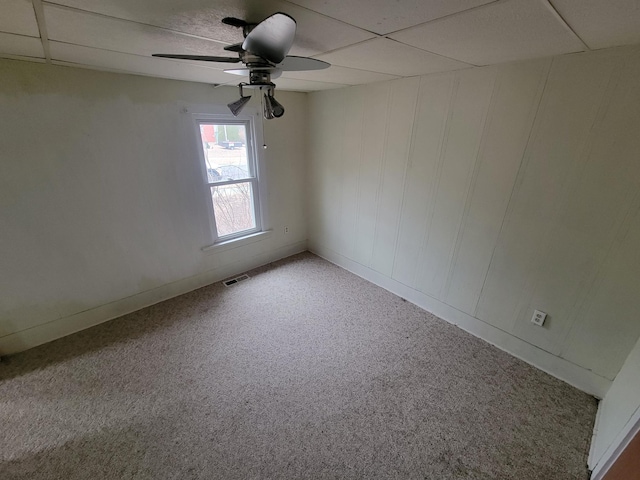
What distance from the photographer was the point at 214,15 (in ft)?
3.29

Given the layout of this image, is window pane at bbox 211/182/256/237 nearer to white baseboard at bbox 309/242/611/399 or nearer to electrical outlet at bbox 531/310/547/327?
white baseboard at bbox 309/242/611/399

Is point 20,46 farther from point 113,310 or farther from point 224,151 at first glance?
point 113,310

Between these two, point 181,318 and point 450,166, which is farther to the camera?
point 181,318

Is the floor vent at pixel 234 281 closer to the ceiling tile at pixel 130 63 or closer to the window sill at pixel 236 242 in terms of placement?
the window sill at pixel 236 242

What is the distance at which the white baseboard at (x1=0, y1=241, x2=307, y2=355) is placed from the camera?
2180 millimetres

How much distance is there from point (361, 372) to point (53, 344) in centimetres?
258

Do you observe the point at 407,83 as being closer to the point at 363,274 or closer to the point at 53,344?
the point at 363,274

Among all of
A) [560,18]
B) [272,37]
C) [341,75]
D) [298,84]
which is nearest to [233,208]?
[298,84]

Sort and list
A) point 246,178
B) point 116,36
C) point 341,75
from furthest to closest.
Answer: point 246,178 < point 341,75 < point 116,36

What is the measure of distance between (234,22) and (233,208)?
236 centimetres

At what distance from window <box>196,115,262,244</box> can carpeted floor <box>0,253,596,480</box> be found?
115cm

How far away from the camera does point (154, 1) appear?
35.1 inches

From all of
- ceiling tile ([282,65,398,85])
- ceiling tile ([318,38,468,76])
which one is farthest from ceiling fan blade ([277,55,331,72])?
ceiling tile ([282,65,398,85])

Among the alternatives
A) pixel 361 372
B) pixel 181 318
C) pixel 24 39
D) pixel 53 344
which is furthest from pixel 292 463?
pixel 24 39
